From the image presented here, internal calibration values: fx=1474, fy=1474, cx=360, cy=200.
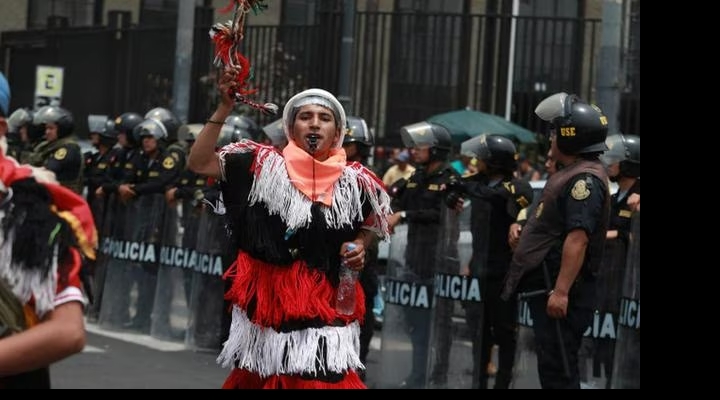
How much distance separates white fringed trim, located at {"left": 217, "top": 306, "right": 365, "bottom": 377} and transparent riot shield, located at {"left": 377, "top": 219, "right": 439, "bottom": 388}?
413 cm

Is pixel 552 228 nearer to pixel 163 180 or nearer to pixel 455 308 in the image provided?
pixel 455 308

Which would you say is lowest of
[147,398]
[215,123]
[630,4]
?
[147,398]

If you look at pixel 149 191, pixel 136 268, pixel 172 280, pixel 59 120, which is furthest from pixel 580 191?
pixel 59 120

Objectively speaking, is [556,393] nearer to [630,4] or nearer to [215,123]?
[215,123]

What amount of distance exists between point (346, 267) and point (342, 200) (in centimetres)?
28

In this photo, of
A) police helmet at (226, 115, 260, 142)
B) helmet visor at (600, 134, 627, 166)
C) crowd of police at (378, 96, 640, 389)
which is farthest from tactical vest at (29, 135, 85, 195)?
helmet visor at (600, 134, 627, 166)

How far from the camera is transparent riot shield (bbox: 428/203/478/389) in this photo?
984 cm

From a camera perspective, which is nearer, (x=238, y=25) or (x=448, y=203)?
(x=238, y=25)

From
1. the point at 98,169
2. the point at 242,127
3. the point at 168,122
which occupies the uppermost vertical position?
the point at 168,122

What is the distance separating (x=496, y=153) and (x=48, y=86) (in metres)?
12.7

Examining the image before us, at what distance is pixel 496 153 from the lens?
10.0 metres

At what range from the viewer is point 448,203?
9.86 meters

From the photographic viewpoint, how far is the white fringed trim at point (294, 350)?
5.84 m
